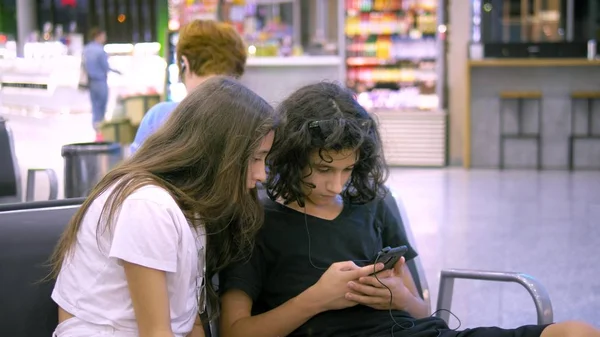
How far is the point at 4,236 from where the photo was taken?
2.00 metres

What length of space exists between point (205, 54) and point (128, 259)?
1.70m

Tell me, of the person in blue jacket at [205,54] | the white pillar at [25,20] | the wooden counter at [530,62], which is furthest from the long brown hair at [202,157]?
the white pillar at [25,20]

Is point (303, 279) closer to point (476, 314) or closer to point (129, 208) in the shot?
point (129, 208)

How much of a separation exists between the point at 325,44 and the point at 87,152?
545 centimetres

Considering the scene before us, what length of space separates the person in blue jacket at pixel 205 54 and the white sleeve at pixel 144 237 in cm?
155

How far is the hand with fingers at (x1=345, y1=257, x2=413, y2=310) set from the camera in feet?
6.51

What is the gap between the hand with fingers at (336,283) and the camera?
6.46 ft

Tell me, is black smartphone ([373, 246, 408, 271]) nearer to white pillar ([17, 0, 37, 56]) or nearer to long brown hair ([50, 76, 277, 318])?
long brown hair ([50, 76, 277, 318])

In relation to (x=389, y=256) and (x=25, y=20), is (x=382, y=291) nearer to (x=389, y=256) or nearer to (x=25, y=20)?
(x=389, y=256)

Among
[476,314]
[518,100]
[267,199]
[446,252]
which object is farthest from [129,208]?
[518,100]

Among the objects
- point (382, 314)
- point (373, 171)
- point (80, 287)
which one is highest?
point (373, 171)

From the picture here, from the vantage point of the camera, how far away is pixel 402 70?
9797 mm

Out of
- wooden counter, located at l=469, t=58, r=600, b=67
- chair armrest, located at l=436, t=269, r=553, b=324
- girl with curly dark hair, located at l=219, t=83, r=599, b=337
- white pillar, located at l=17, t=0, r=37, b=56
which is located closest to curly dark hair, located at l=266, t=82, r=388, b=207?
girl with curly dark hair, located at l=219, t=83, r=599, b=337

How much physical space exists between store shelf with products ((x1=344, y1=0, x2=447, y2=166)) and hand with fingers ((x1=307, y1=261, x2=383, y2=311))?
7434 mm
